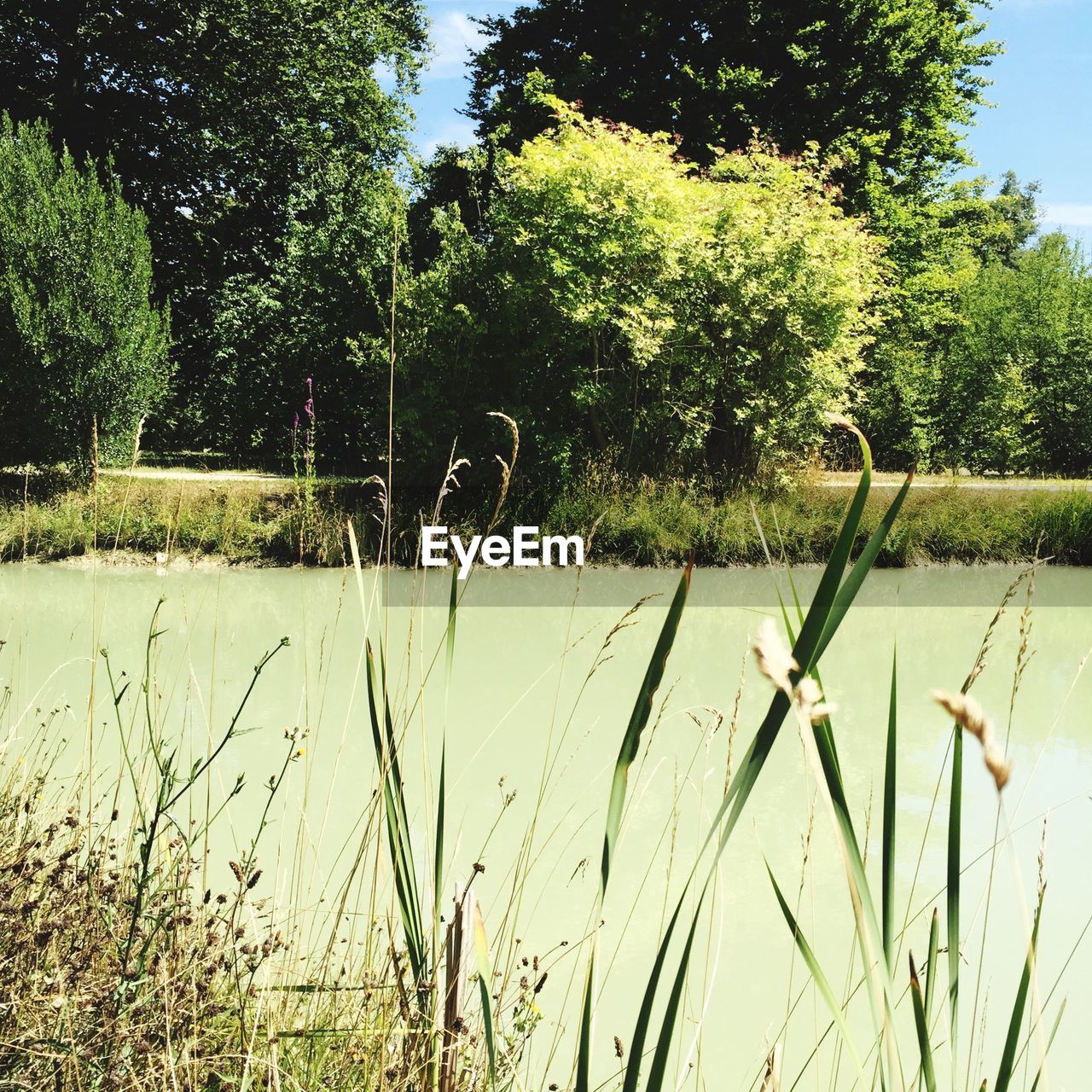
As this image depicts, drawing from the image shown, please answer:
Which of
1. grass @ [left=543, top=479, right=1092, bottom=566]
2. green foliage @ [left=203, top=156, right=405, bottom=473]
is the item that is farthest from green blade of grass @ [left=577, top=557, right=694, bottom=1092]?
green foliage @ [left=203, top=156, right=405, bottom=473]

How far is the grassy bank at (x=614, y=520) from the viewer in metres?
9.14

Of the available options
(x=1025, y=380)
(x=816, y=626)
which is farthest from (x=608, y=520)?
(x=1025, y=380)

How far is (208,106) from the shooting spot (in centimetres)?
1641

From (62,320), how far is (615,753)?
7621 millimetres

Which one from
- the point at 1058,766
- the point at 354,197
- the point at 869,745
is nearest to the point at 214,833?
the point at 869,745

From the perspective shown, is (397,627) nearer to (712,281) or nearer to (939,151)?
(712,281)

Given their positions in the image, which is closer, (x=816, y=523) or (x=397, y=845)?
(x=397, y=845)

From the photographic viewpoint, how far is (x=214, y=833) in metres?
3.46

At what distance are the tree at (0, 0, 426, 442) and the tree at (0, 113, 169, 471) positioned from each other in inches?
159

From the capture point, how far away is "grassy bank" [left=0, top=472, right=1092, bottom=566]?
9141 millimetres

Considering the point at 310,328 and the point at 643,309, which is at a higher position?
the point at 310,328

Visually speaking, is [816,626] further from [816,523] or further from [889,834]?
[816,523]

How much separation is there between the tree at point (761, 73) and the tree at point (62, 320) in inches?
264

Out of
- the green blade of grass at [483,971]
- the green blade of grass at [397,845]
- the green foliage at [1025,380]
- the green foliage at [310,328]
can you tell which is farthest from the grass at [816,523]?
the green blade of grass at [483,971]
